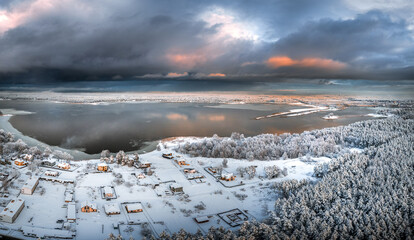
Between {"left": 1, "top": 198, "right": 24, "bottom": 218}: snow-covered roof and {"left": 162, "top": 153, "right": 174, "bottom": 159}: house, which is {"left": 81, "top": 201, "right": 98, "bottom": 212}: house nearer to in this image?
{"left": 1, "top": 198, "right": 24, "bottom": 218}: snow-covered roof

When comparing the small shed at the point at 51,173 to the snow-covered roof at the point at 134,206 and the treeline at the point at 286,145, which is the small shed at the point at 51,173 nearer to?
the snow-covered roof at the point at 134,206

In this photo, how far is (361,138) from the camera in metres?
46.7

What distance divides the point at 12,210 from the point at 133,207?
898cm

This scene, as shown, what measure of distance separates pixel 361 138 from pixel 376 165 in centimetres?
1723

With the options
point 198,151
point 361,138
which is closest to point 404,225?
point 198,151

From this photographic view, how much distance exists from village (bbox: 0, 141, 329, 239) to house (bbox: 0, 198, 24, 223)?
59mm

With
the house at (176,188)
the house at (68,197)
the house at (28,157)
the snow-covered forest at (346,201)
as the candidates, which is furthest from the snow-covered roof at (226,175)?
the house at (28,157)

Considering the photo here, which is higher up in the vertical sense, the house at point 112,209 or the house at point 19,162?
the house at point 19,162

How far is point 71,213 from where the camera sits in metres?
21.5

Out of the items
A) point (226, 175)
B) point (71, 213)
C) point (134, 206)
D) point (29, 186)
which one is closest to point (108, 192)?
point (134, 206)

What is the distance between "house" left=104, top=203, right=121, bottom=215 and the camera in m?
22.4

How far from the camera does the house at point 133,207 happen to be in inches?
900

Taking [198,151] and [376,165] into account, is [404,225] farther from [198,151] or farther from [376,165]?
[198,151]

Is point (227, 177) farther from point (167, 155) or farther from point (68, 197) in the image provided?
point (68, 197)
